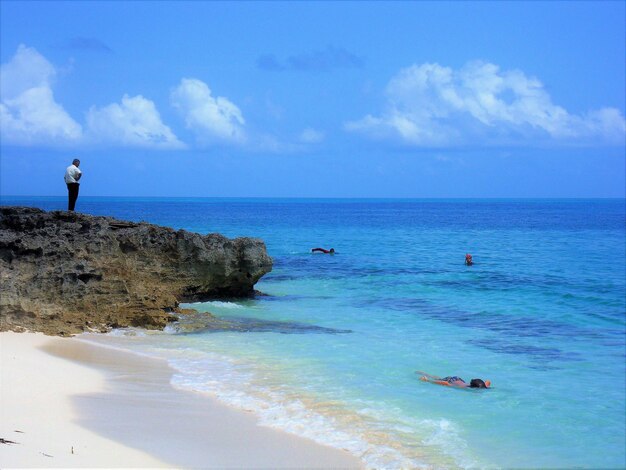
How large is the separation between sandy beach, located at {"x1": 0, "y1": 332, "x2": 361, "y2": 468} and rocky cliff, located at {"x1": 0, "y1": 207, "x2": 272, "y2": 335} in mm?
2496

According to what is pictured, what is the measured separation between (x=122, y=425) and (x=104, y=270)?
6.61 m

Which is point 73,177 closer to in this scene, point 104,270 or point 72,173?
point 72,173

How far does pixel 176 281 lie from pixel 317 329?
3.78 meters

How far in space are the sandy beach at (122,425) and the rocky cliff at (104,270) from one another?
2496mm

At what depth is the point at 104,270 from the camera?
12.8 metres

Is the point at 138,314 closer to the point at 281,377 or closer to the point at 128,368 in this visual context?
the point at 128,368

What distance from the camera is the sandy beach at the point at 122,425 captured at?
566 centimetres

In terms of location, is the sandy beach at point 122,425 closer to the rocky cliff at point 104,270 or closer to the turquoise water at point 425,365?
the turquoise water at point 425,365

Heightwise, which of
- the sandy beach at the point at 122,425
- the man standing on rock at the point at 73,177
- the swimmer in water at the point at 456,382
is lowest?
the sandy beach at the point at 122,425

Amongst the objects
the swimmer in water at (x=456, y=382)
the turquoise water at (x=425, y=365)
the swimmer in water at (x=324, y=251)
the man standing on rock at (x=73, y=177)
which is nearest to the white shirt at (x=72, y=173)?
the man standing on rock at (x=73, y=177)

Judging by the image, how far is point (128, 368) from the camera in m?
9.07

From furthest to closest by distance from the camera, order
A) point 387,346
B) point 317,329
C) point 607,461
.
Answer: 1. point 317,329
2. point 387,346
3. point 607,461

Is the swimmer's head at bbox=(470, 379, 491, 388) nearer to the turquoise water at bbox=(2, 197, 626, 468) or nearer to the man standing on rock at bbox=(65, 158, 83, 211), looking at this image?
the turquoise water at bbox=(2, 197, 626, 468)

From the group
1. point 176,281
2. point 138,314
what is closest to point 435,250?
point 176,281
